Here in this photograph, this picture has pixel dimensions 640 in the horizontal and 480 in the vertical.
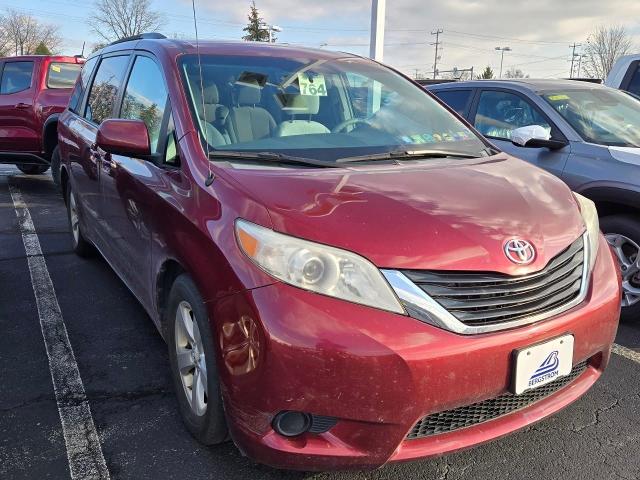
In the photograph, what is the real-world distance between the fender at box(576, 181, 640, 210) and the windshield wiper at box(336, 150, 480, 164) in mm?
1386

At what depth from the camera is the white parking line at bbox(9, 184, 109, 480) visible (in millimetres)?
2307

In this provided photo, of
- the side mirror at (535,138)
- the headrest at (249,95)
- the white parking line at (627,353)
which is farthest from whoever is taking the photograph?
the side mirror at (535,138)

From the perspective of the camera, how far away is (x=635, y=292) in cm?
367

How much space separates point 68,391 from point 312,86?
207 cm

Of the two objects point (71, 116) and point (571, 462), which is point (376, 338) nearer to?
point (571, 462)

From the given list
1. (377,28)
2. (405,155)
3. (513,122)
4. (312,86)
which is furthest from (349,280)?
(377,28)

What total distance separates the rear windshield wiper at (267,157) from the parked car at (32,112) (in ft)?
22.6

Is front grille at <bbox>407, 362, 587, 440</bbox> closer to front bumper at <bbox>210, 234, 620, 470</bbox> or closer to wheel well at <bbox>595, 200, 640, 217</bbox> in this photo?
front bumper at <bbox>210, 234, 620, 470</bbox>

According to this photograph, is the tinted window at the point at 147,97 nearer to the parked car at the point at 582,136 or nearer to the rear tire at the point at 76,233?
the rear tire at the point at 76,233

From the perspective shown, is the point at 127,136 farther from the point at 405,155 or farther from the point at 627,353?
the point at 627,353

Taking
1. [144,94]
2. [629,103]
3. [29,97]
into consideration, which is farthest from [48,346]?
[29,97]

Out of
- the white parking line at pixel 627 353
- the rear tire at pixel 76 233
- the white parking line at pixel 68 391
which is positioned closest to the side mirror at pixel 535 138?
the white parking line at pixel 627 353

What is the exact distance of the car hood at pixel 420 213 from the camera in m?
1.91

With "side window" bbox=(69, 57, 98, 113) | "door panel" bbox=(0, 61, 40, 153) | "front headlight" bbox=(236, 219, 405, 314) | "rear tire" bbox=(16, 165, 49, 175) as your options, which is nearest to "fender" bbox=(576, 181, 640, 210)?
"front headlight" bbox=(236, 219, 405, 314)
